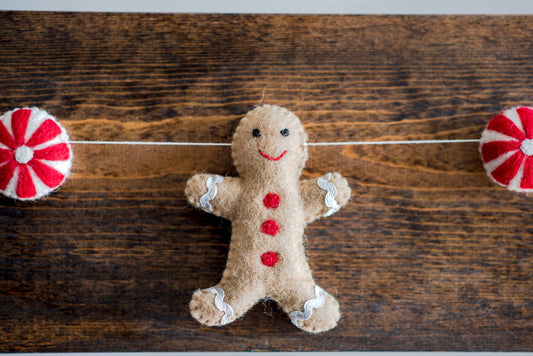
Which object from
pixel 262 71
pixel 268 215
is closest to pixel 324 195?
pixel 268 215

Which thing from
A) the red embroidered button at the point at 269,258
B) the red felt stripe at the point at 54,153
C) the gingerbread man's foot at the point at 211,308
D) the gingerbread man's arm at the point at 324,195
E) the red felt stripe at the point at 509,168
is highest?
the red felt stripe at the point at 509,168

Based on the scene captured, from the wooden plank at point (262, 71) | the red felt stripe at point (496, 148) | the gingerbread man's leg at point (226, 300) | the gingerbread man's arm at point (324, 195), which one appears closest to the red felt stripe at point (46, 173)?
the wooden plank at point (262, 71)

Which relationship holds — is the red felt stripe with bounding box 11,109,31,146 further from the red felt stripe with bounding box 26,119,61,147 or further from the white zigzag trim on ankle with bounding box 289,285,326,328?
the white zigzag trim on ankle with bounding box 289,285,326,328

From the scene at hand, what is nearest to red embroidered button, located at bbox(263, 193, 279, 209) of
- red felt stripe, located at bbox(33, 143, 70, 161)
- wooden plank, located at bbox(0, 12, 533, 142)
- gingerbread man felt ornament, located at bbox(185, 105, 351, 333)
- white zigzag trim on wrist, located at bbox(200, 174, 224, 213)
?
gingerbread man felt ornament, located at bbox(185, 105, 351, 333)

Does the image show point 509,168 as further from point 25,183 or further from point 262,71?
point 25,183

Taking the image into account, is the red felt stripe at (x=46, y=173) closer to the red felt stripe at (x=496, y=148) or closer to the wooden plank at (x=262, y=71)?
the wooden plank at (x=262, y=71)

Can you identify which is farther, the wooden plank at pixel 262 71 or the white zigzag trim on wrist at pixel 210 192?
the wooden plank at pixel 262 71
